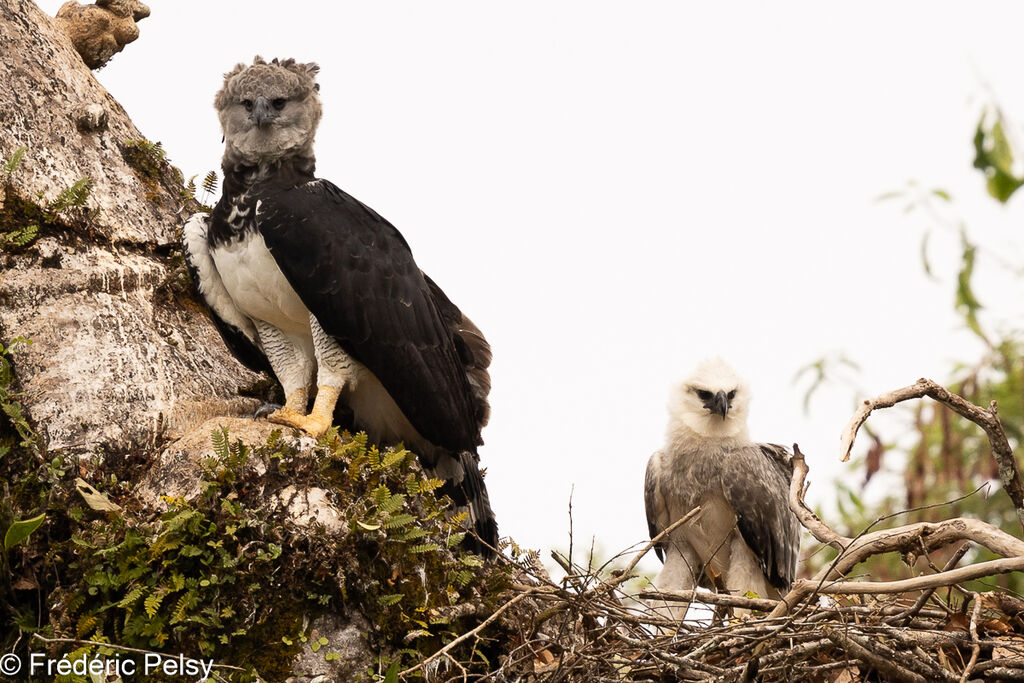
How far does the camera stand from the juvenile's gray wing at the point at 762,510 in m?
5.69

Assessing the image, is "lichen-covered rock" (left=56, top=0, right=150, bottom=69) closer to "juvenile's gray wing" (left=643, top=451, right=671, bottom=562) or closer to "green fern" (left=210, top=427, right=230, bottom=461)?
"green fern" (left=210, top=427, right=230, bottom=461)

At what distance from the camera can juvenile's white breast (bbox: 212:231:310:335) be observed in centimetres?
473

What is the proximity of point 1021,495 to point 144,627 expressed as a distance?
2.71m

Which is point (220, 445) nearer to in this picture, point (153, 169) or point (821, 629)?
point (821, 629)

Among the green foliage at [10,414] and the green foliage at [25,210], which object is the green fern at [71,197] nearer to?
the green foliage at [25,210]

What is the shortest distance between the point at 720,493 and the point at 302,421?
7.49 ft

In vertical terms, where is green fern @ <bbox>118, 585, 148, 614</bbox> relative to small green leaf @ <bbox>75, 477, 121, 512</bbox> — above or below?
below

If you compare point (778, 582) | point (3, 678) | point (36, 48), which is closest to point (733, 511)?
point (778, 582)

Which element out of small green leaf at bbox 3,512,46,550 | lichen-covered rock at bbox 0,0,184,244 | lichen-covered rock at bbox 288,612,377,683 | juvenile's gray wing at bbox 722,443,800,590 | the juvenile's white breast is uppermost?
lichen-covered rock at bbox 0,0,184,244

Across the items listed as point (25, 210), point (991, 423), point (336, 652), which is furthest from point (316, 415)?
point (991, 423)

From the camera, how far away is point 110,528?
381 centimetres

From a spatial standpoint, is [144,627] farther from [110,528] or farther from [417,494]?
[417,494]

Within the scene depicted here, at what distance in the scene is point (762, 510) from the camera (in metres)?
5.69

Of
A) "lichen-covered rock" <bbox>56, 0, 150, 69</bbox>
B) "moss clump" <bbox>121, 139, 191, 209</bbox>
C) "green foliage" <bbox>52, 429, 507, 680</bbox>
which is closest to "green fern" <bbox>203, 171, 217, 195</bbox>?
"moss clump" <bbox>121, 139, 191, 209</bbox>
